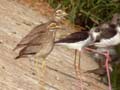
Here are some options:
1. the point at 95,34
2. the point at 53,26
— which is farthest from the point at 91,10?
the point at 53,26

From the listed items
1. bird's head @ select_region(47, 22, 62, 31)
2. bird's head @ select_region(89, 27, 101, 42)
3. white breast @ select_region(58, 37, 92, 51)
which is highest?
bird's head @ select_region(47, 22, 62, 31)

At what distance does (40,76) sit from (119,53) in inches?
53.2

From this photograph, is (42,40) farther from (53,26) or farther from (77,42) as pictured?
(77,42)

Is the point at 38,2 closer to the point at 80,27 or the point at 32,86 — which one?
the point at 80,27

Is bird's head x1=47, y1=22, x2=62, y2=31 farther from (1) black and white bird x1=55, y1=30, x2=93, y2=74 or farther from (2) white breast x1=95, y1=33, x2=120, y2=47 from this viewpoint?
(2) white breast x1=95, y1=33, x2=120, y2=47

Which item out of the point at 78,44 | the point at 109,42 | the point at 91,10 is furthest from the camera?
the point at 91,10

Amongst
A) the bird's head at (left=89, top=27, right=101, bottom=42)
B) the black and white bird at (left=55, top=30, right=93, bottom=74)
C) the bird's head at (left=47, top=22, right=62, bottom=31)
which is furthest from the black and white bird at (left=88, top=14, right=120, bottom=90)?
the bird's head at (left=47, top=22, right=62, bottom=31)

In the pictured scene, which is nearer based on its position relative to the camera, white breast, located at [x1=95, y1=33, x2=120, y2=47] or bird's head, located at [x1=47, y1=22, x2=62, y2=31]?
bird's head, located at [x1=47, y1=22, x2=62, y2=31]

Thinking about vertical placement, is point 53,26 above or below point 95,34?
above

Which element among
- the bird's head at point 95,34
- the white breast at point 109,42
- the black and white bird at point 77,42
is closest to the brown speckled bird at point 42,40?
the black and white bird at point 77,42

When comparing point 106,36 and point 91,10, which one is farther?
point 91,10

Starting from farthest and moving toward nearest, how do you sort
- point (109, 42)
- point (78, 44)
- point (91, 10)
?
point (91, 10) < point (109, 42) < point (78, 44)

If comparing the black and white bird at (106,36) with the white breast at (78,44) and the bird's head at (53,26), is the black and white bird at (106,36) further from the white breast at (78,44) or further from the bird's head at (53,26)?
the bird's head at (53,26)

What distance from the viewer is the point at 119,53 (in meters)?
9.38
